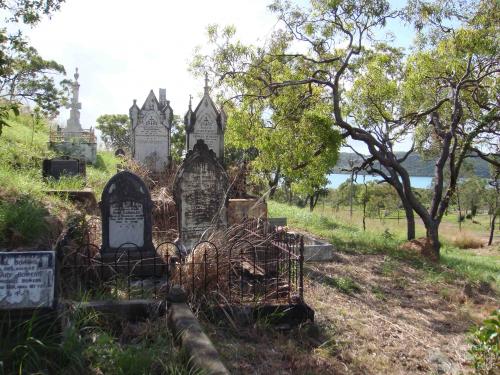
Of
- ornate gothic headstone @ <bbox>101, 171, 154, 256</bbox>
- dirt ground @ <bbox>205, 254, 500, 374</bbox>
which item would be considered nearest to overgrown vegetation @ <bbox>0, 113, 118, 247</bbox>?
ornate gothic headstone @ <bbox>101, 171, 154, 256</bbox>

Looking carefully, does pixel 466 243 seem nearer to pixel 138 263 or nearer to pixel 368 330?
pixel 368 330

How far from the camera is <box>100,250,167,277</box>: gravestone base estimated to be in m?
6.95

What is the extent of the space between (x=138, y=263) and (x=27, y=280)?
2.96 m

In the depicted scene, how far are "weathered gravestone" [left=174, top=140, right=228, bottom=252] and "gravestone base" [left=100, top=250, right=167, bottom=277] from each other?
5.13 ft

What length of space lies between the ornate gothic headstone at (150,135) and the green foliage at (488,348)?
13436mm

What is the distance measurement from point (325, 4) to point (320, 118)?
9.14 ft

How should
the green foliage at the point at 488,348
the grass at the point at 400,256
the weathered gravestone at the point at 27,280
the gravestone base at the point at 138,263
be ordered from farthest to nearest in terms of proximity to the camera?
the grass at the point at 400,256 < the gravestone base at the point at 138,263 < the green foliage at the point at 488,348 < the weathered gravestone at the point at 27,280

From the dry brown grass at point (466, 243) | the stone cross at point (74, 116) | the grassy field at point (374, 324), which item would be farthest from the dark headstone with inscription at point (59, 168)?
the dry brown grass at point (466, 243)

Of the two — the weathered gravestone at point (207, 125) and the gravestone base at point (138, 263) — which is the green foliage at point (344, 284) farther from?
the weathered gravestone at point (207, 125)

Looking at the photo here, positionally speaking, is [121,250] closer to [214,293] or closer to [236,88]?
[214,293]

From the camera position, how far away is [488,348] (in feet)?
16.7

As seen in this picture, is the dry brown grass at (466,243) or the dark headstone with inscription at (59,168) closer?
the dark headstone with inscription at (59,168)

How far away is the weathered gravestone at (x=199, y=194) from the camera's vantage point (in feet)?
29.5

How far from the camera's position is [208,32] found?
15305 millimetres
